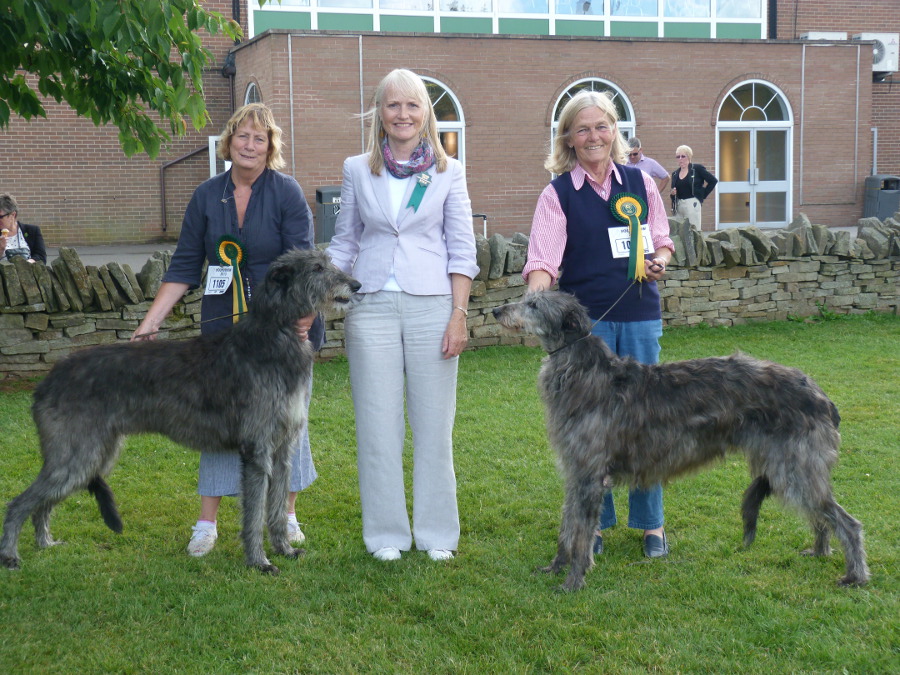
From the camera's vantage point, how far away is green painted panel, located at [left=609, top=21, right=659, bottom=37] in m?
21.3

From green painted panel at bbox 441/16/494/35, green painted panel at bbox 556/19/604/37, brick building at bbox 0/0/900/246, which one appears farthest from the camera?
green painted panel at bbox 556/19/604/37

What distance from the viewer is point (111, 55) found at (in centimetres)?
555

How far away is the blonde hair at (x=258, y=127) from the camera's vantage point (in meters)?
4.55

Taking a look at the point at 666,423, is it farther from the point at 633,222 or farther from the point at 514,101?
the point at 514,101

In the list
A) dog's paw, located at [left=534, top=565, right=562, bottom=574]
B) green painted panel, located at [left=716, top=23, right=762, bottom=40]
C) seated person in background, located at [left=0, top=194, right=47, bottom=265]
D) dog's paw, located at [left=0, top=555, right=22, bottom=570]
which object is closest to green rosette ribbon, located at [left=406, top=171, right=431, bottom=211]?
dog's paw, located at [left=534, top=565, right=562, bottom=574]

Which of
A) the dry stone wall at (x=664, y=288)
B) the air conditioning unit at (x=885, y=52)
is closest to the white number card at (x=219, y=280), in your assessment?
the dry stone wall at (x=664, y=288)

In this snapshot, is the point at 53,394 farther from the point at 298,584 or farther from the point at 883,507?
the point at 883,507

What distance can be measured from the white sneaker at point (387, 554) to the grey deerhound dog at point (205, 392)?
0.54 m

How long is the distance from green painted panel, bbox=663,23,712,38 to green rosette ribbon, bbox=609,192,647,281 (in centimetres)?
1875

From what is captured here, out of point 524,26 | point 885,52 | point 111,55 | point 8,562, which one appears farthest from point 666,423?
point 885,52

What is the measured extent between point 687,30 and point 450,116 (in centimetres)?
689

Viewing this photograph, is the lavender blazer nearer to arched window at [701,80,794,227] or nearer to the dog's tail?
the dog's tail

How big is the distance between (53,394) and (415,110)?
→ 2.27 m

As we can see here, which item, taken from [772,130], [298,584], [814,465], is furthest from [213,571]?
[772,130]
